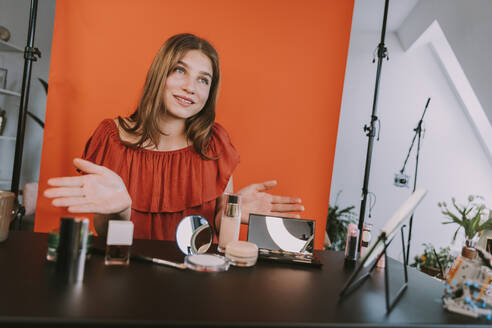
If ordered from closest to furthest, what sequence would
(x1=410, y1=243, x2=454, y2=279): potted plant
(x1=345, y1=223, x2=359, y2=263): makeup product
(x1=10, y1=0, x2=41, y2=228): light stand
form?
(x1=345, y1=223, x2=359, y2=263): makeup product → (x1=10, y1=0, x2=41, y2=228): light stand → (x1=410, y1=243, x2=454, y2=279): potted plant

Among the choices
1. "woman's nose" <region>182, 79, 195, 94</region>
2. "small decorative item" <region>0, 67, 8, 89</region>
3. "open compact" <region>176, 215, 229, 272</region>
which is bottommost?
"open compact" <region>176, 215, 229, 272</region>

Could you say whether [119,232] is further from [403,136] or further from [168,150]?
[403,136]

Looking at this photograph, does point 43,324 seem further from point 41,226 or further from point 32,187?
point 32,187

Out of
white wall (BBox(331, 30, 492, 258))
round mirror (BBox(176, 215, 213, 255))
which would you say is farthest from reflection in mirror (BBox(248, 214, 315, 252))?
white wall (BBox(331, 30, 492, 258))

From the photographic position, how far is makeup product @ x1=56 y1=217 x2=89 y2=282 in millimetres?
855

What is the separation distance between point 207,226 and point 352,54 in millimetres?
3141

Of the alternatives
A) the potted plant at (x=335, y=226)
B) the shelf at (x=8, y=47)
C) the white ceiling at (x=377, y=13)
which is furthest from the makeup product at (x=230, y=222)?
the shelf at (x=8, y=47)

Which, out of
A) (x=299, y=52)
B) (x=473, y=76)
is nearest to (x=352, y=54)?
(x=473, y=76)

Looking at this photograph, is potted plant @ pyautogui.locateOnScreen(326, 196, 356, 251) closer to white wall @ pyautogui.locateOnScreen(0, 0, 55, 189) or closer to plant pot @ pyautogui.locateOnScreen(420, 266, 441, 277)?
plant pot @ pyautogui.locateOnScreen(420, 266, 441, 277)

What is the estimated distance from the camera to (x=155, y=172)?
6.00 ft

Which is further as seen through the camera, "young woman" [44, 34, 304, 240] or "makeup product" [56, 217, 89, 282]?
"young woman" [44, 34, 304, 240]

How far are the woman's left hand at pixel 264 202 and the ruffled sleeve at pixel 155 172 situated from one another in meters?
0.20

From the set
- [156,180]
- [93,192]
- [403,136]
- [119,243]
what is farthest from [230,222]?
[403,136]

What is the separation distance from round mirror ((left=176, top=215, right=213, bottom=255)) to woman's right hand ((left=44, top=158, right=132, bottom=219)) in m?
0.64
